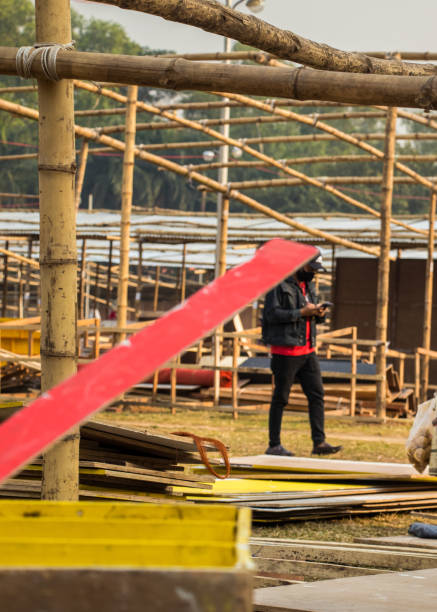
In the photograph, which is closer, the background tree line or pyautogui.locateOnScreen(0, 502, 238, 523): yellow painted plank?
pyautogui.locateOnScreen(0, 502, 238, 523): yellow painted plank

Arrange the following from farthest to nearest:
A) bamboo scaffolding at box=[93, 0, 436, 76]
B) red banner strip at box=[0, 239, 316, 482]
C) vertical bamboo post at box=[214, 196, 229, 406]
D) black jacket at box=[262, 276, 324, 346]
→ vertical bamboo post at box=[214, 196, 229, 406] → black jacket at box=[262, 276, 324, 346] → bamboo scaffolding at box=[93, 0, 436, 76] → red banner strip at box=[0, 239, 316, 482]

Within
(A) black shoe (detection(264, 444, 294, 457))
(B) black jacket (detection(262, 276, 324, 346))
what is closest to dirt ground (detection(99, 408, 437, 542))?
(A) black shoe (detection(264, 444, 294, 457))

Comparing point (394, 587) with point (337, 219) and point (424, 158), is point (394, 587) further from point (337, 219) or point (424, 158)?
point (337, 219)

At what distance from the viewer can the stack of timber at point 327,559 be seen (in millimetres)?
4062

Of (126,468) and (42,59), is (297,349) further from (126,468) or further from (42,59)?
(42,59)

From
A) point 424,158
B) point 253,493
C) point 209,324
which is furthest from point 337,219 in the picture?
point 209,324

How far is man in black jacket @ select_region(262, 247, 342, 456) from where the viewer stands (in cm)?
876

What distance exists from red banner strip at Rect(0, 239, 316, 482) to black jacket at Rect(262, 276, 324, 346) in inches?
278

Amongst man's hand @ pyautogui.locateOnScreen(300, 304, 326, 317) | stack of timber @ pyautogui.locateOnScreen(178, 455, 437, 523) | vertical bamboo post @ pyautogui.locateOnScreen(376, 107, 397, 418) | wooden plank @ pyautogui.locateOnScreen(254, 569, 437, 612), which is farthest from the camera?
vertical bamboo post @ pyautogui.locateOnScreen(376, 107, 397, 418)

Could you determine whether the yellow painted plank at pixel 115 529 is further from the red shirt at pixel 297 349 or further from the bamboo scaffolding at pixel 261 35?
the red shirt at pixel 297 349

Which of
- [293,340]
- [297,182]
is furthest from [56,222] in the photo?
[297,182]

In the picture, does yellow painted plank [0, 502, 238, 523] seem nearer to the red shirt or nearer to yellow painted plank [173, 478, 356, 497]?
yellow painted plank [173, 478, 356, 497]

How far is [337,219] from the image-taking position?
2569 centimetres

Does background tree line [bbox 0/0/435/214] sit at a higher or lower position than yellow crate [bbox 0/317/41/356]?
higher
